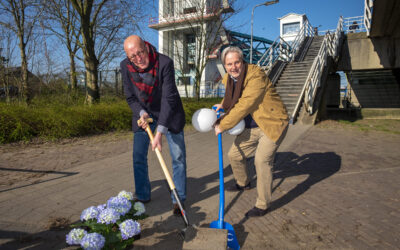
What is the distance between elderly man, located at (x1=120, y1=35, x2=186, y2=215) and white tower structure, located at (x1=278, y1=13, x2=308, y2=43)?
32.1 m

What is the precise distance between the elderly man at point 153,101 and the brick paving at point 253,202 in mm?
598

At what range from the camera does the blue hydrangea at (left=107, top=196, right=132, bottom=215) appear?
84.5 inches

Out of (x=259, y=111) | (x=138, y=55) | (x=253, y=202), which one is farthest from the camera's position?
(x=253, y=202)

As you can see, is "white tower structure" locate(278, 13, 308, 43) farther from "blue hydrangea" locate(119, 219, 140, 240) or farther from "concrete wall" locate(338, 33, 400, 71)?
"blue hydrangea" locate(119, 219, 140, 240)

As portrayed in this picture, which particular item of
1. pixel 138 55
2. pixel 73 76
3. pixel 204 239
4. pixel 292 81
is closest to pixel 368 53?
pixel 292 81

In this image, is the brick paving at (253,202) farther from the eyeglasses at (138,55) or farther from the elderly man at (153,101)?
the eyeglasses at (138,55)

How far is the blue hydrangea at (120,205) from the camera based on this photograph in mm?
2147

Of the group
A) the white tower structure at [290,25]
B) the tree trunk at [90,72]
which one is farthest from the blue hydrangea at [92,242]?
the white tower structure at [290,25]

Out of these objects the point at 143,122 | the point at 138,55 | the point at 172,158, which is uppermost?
the point at 138,55

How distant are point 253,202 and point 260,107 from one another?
4.04 ft

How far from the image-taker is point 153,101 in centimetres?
285

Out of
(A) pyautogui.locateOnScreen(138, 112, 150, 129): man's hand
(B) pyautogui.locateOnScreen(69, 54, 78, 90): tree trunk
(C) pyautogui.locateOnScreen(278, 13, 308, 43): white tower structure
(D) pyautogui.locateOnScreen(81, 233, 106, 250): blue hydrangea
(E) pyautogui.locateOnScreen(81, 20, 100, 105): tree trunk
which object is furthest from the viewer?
(C) pyautogui.locateOnScreen(278, 13, 308, 43): white tower structure

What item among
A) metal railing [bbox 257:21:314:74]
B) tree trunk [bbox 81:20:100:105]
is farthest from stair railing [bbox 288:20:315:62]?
tree trunk [bbox 81:20:100:105]

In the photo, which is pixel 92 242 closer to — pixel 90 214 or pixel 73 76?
pixel 90 214
